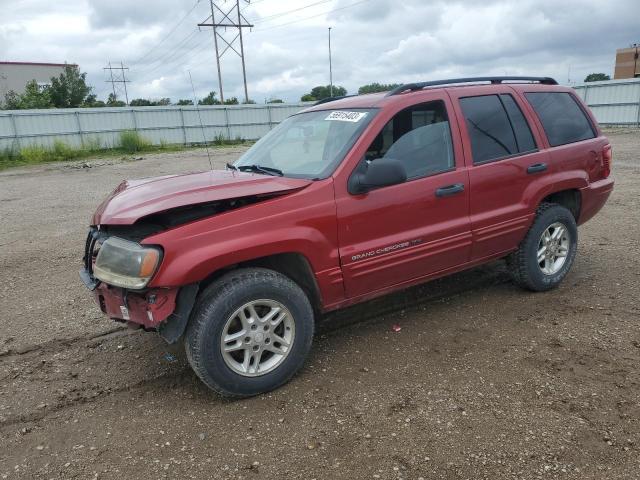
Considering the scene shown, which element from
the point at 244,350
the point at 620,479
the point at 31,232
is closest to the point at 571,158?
the point at 620,479

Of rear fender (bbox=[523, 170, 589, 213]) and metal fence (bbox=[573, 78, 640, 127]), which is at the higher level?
metal fence (bbox=[573, 78, 640, 127])

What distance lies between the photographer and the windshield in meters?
3.64

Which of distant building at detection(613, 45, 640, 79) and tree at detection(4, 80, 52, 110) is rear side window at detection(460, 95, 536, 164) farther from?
distant building at detection(613, 45, 640, 79)

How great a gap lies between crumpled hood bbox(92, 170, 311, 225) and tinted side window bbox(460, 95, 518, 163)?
1.57m

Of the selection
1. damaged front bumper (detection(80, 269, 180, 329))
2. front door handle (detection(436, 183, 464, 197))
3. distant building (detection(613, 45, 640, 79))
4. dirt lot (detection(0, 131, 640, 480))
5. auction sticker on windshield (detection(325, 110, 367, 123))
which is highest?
distant building (detection(613, 45, 640, 79))

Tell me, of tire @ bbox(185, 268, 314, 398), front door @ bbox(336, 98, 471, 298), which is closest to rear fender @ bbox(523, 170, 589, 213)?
front door @ bbox(336, 98, 471, 298)

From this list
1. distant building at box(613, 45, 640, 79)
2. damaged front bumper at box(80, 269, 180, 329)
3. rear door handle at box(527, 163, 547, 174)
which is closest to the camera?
damaged front bumper at box(80, 269, 180, 329)

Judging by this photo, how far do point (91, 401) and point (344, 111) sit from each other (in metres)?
2.78

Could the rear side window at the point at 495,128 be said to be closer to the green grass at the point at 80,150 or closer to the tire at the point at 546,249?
the tire at the point at 546,249

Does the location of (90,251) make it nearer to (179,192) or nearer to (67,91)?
(179,192)

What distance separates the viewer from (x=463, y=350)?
12.3ft

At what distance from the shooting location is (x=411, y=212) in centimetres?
372

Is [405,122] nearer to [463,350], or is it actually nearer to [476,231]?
[476,231]

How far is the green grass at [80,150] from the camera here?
74.1ft
